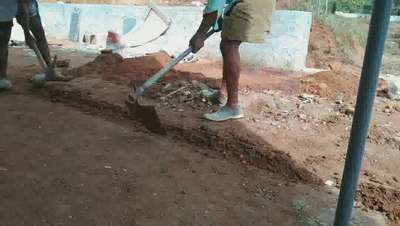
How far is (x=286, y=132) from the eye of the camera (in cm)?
378

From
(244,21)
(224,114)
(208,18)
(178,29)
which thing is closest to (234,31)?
(244,21)

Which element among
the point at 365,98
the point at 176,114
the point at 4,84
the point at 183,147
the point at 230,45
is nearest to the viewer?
the point at 365,98

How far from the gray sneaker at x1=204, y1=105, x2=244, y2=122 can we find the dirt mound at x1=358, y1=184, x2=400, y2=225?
1.34 metres

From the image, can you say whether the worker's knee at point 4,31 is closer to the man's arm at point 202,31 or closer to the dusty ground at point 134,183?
the dusty ground at point 134,183

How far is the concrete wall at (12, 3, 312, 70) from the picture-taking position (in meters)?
6.65

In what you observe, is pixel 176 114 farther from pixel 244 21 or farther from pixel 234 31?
pixel 244 21

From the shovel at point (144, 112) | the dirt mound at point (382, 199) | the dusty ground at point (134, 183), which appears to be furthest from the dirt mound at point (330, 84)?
the dirt mound at point (382, 199)

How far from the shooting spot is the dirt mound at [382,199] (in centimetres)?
254

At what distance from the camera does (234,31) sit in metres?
3.75

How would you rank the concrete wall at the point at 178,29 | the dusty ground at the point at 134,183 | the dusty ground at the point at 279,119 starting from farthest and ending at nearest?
1. the concrete wall at the point at 178,29
2. the dusty ground at the point at 279,119
3. the dusty ground at the point at 134,183

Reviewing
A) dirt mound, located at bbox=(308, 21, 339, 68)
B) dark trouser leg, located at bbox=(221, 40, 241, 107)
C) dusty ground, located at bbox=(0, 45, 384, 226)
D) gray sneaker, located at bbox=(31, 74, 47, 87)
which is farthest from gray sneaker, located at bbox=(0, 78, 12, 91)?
dirt mound, located at bbox=(308, 21, 339, 68)

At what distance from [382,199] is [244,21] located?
176 cm

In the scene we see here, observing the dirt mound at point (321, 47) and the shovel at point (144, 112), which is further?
the dirt mound at point (321, 47)

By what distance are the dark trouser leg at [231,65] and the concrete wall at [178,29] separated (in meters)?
3.02
